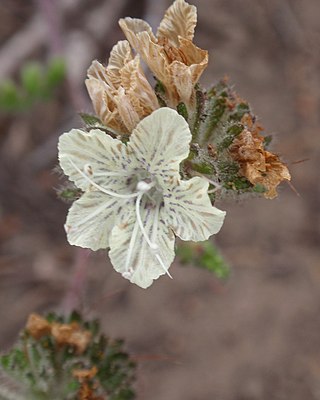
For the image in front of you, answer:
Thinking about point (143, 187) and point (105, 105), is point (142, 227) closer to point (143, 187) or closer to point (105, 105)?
point (143, 187)

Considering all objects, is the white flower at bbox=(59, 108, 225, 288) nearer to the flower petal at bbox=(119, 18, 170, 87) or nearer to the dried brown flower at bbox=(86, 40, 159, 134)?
the dried brown flower at bbox=(86, 40, 159, 134)

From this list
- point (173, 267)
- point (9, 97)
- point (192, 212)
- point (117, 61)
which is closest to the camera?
point (192, 212)

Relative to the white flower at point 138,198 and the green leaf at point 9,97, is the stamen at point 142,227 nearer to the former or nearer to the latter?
the white flower at point 138,198

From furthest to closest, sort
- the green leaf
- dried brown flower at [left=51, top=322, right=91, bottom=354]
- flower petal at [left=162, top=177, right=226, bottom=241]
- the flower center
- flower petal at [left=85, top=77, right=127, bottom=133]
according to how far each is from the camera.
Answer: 1. the green leaf
2. dried brown flower at [left=51, top=322, right=91, bottom=354]
3. flower petal at [left=85, top=77, right=127, bottom=133]
4. the flower center
5. flower petal at [left=162, top=177, right=226, bottom=241]

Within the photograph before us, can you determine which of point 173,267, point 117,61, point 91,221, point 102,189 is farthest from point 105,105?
point 173,267

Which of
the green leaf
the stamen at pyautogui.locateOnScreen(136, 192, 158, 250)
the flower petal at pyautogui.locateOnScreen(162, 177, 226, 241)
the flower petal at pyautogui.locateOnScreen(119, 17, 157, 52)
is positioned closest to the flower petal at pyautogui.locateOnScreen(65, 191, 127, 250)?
the stamen at pyautogui.locateOnScreen(136, 192, 158, 250)

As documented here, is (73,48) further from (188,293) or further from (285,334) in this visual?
(285,334)

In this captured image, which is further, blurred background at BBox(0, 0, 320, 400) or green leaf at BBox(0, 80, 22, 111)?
blurred background at BBox(0, 0, 320, 400)
